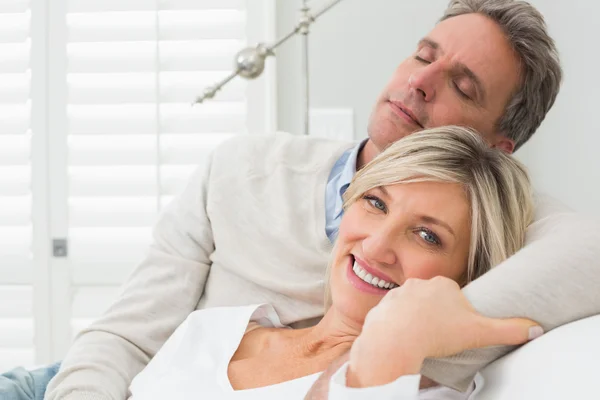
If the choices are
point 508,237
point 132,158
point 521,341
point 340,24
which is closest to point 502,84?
point 508,237

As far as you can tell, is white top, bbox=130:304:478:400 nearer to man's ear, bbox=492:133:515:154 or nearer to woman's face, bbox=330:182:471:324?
woman's face, bbox=330:182:471:324

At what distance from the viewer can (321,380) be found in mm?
1072

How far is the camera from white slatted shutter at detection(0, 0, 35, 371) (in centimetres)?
277

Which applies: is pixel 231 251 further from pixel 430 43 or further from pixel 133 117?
pixel 133 117

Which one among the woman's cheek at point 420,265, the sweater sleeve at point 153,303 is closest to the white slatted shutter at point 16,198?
the sweater sleeve at point 153,303

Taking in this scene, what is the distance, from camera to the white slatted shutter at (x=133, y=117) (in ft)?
9.00

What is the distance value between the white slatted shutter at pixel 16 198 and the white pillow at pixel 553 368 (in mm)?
2134

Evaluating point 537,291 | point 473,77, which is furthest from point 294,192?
point 537,291

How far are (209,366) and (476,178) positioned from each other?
1.82 ft

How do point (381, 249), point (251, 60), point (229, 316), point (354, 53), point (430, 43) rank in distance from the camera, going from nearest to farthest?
point (381, 249) < point (229, 316) < point (430, 43) < point (251, 60) < point (354, 53)

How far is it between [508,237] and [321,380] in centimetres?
40

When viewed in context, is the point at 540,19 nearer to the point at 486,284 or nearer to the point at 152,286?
the point at 486,284

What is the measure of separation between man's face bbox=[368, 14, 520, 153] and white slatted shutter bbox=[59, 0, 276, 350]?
3.83ft

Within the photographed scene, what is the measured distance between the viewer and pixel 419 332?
960mm
